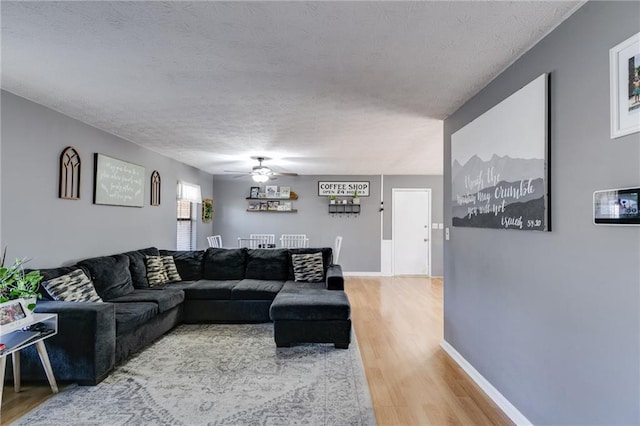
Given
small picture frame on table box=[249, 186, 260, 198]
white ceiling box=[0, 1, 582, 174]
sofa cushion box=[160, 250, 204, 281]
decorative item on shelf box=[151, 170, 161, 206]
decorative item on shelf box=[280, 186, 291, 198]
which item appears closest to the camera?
white ceiling box=[0, 1, 582, 174]

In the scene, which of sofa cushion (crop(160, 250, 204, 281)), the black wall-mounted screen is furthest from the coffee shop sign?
the black wall-mounted screen

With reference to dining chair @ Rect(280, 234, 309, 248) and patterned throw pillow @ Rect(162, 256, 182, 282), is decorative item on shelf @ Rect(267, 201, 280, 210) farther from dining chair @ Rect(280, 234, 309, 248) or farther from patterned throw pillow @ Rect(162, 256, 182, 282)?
patterned throw pillow @ Rect(162, 256, 182, 282)

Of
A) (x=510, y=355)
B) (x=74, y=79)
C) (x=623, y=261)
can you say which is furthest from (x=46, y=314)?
(x=623, y=261)

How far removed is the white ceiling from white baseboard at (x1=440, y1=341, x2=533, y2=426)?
2.27 metres

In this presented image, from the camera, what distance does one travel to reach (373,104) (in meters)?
2.89

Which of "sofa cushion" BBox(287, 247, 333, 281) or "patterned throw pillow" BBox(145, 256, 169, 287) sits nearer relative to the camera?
"patterned throw pillow" BBox(145, 256, 169, 287)

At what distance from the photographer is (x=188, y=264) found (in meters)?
4.76

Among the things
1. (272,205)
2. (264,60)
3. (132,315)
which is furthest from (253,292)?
(272,205)

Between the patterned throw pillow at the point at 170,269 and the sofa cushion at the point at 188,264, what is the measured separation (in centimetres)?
10

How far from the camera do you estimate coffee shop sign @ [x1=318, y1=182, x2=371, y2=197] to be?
24.5 ft

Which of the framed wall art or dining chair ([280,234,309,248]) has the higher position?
the framed wall art

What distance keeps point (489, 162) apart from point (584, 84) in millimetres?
867

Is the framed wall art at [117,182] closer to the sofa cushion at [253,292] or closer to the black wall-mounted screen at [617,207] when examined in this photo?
the sofa cushion at [253,292]

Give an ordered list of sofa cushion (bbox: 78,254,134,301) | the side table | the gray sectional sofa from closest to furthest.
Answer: the side table < the gray sectional sofa < sofa cushion (bbox: 78,254,134,301)
